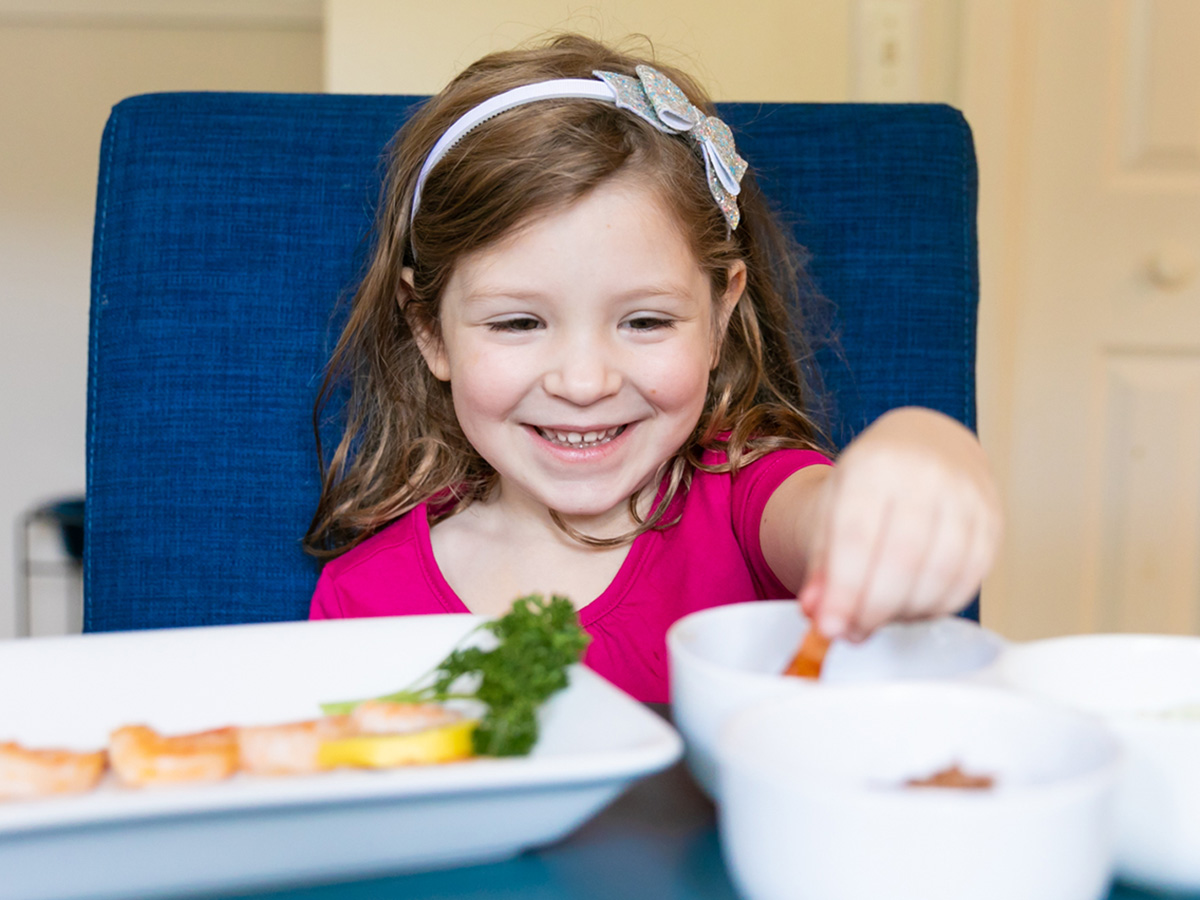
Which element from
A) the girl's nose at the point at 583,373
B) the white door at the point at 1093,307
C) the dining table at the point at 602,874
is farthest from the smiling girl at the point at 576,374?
the white door at the point at 1093,307

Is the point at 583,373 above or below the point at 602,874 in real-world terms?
above

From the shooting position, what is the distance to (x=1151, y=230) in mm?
2303

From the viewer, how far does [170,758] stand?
1.71ft

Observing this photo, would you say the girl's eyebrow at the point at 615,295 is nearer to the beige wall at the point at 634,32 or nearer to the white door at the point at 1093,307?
the beige wall at the point at 634,32

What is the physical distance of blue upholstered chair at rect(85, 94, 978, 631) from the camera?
1.22 metres

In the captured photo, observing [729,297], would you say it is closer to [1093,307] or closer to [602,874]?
[602,874]

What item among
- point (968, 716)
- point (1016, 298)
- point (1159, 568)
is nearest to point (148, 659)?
point (968, 716)

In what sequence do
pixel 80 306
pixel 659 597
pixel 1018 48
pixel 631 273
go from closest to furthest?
pixel 631 273, pixel 659 597, pixel 1018 48, pixel 80 306

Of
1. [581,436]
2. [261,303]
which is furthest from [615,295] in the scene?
[261,303]

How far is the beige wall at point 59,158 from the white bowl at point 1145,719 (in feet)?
8.60

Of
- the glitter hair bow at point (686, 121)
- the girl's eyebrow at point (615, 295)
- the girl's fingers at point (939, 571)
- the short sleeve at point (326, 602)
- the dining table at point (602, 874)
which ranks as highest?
the glitter hair bow at point (686, 121)

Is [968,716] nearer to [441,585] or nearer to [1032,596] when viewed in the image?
[441,585]

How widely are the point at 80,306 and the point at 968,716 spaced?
2885 mm

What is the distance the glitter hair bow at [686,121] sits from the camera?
44.5 inches
